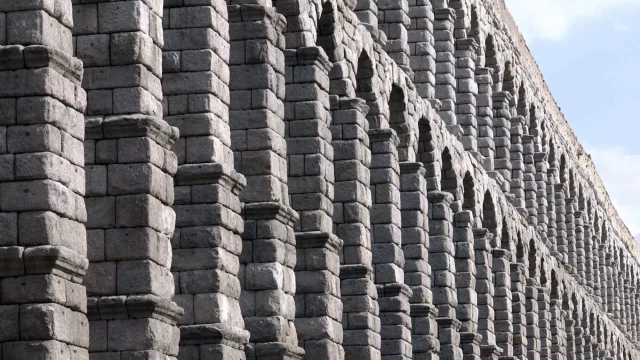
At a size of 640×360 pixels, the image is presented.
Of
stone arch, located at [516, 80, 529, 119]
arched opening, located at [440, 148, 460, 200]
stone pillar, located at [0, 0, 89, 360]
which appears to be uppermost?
stone arch, located at [516, 80, 529, 119]

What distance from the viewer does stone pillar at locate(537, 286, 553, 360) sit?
47625mm

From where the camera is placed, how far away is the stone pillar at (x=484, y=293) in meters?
38.5

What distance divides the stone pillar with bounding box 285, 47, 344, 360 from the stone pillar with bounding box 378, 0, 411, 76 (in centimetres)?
766

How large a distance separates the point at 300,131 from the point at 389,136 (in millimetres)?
5125

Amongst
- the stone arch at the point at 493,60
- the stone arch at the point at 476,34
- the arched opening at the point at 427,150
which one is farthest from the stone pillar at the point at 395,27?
the stone arch at the point at 493,60

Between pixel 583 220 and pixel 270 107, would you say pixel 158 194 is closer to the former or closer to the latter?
pixel 270 107

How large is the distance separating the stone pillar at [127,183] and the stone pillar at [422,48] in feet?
54.8

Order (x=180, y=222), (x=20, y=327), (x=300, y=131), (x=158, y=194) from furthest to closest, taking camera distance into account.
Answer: (x=300, y=131) → (x=180, y=222) → (x=158, y=194) → (x=20, y=327)

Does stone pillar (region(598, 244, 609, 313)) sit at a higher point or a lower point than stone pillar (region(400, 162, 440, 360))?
higher

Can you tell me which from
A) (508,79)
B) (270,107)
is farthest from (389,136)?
(508,79)

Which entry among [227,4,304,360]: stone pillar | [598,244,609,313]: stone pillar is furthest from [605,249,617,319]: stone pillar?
[227,4,304,360]: stone pillar

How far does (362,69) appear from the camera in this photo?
29.2 m

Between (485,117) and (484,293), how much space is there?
17.5 feet

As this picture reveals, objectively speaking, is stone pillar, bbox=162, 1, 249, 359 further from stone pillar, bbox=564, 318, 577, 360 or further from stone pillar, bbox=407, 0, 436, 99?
stone pillar, bbox=564, 318, 577, 360
